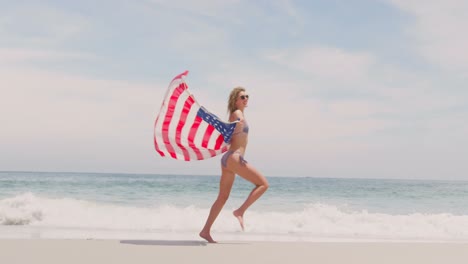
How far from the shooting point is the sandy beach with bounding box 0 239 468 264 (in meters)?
4.77

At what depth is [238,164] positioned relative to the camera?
18.5 feet

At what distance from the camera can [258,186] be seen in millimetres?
5738

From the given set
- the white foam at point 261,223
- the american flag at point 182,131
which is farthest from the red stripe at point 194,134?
the white foam at point 261,223

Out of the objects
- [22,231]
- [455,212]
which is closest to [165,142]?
[22,231]

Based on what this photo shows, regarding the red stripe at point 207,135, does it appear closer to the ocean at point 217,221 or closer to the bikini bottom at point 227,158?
the bikini bottom at point 227,158

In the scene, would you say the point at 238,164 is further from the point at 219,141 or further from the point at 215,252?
the point at 215,252

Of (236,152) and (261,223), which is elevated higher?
(236,152)

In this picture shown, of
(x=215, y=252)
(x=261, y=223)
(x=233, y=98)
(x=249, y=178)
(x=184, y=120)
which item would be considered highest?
(x=233, y=98)

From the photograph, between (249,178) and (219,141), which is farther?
(219,141)

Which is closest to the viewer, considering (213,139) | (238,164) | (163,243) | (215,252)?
(215,252)

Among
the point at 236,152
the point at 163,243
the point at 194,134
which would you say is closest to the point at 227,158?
the point at 236,152

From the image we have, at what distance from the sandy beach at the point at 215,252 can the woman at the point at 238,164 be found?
1.49 feet

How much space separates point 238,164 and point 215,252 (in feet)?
3.40

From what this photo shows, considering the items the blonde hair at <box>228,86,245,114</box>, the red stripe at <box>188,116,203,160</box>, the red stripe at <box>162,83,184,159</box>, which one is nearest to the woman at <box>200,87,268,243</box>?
the blonde hair at <box>228,86,245,114</box>
